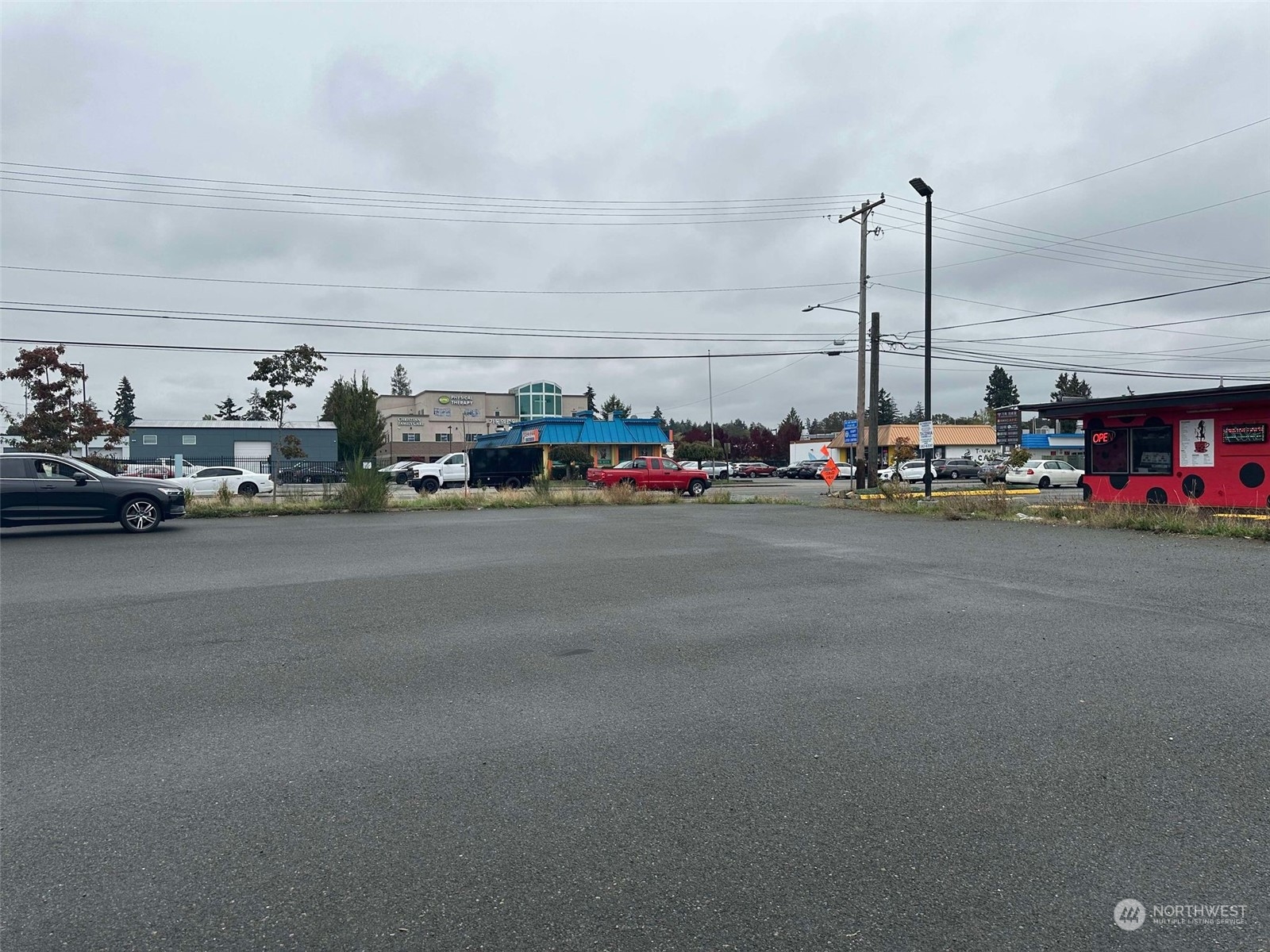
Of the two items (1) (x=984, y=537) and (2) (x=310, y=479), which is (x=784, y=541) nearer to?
(1) (x=984, y=537)

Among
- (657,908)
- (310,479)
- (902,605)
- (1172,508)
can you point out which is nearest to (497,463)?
(310,479)

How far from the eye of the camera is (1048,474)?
131 ft

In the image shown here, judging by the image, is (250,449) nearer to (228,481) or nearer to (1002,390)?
(228,481)

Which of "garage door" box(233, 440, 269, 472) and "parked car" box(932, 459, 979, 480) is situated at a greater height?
"garage door" box(233, 440, 269, 472)

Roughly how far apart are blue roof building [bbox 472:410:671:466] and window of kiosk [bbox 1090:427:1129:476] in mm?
33327

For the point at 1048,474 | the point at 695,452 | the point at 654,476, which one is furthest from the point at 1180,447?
the point at 695,452

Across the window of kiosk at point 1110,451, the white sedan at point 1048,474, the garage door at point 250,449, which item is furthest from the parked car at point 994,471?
the garage door at point 250,449

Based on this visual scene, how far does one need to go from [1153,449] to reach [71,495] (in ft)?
87.8

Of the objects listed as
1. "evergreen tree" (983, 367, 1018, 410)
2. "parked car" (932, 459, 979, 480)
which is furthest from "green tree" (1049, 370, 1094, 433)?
"parked car" (932, 459, 979, 480)

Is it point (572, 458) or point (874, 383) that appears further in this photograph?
point (572, 458)

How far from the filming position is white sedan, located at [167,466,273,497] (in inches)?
1144

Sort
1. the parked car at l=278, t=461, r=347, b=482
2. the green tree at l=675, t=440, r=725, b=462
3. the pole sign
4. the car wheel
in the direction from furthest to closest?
1. the green tree at l=675, t=440, r=725, b=462
2. the pole sign
3. the parked car at l=278, t=461, r=347, b=482
4. the car wheel

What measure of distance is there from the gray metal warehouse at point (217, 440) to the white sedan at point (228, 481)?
110 ft

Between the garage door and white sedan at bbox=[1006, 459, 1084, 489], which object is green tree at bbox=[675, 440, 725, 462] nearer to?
white sedan at bbox=[1006, 459, 1084, 489]
